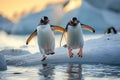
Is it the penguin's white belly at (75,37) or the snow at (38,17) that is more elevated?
the snow at (38,17)

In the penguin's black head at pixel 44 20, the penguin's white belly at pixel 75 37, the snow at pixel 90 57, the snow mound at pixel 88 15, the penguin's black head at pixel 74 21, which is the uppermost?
the snow mound at pixel 88 15

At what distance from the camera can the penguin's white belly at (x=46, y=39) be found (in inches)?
575

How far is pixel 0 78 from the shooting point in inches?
410

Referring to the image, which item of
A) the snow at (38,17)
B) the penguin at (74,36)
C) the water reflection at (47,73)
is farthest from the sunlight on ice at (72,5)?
the water reflection at (47,73)

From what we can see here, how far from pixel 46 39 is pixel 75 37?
3.35ft

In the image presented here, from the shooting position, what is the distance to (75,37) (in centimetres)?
1455

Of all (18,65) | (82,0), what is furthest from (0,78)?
(82,0)

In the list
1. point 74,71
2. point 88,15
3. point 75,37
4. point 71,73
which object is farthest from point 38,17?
point 71,73

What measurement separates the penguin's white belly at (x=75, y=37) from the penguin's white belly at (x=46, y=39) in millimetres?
644

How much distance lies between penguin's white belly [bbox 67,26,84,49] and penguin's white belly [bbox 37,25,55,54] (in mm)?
644

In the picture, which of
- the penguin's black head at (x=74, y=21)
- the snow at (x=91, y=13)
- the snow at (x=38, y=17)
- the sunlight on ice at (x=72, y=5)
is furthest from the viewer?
the snow at (x=38, y=17)

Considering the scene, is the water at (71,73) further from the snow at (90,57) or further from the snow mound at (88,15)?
the snow mound at (88,15)

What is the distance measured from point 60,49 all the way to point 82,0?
39.1 metres

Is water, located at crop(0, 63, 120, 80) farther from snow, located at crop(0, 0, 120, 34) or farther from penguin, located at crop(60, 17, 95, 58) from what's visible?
snow, located at crop(0, 0, 120, 34)
